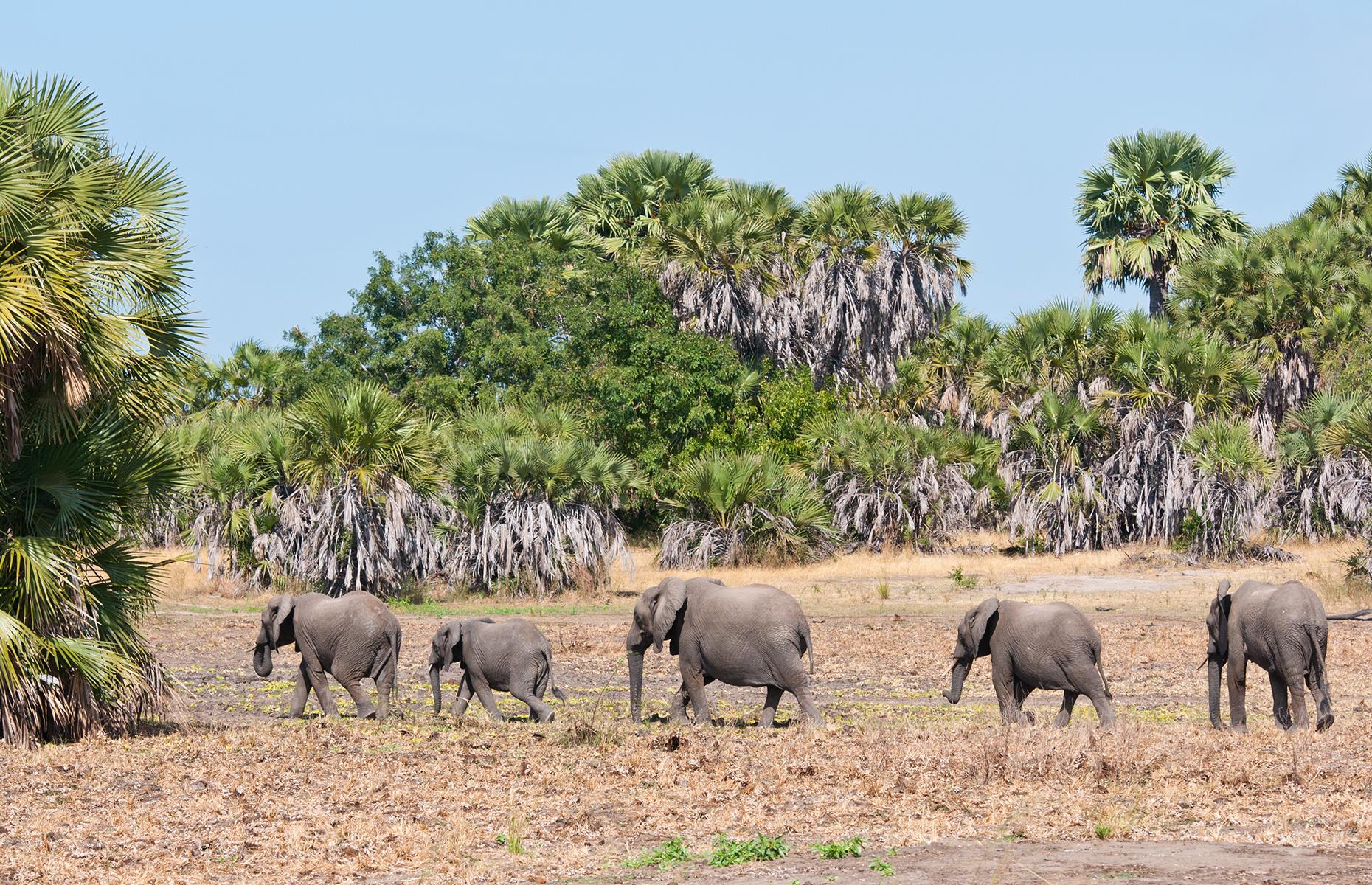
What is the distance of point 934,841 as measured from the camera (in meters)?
9.23

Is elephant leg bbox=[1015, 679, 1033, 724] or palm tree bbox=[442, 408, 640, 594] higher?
palm tree bbox=[442, 408, 640, 594]

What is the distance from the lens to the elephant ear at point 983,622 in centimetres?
1466

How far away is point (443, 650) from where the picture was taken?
15.7 meters

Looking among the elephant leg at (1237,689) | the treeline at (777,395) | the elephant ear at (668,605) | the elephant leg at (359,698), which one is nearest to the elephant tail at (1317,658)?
the elephant leg at (1237,689)

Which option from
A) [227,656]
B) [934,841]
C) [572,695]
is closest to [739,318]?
[227,656]

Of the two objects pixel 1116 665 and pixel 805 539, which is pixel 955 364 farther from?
pixel 1116 665

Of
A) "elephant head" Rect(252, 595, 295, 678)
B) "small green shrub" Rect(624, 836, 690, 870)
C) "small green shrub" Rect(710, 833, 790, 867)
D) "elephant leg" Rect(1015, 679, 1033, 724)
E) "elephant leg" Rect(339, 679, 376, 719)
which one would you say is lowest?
"small green shrub" Rect(624, 836, 690, 870)

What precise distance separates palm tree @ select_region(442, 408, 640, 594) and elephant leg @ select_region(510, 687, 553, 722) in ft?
56.9

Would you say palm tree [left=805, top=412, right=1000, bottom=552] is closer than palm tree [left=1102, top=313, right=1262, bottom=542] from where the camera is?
No

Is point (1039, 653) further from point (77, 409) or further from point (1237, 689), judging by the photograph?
point (77, 409)

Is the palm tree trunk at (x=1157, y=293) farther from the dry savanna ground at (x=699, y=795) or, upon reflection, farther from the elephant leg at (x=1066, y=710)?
the elephant leg at (x=1066, y=710)

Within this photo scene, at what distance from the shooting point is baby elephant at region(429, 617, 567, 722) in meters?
15.4

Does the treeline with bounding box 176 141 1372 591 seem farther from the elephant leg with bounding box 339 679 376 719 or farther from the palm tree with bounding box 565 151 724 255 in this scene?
the elephant leg with bounding box 339 679 376 719

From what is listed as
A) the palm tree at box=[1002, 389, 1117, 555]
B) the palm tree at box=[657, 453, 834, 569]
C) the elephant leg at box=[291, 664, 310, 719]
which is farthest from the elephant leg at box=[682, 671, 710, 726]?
the palm tree at box=[1002, 389, 1117, 555]
